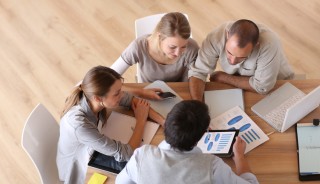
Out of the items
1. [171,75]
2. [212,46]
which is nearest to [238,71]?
[212,46]

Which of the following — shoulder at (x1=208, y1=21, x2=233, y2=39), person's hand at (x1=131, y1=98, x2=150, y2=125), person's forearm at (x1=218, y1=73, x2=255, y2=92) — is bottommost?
person's forearm at (x1=218, y1=73, x2=255, y2=92)

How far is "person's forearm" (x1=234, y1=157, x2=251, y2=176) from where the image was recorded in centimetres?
188

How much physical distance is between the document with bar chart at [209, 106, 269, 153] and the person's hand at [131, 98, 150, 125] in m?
0.34

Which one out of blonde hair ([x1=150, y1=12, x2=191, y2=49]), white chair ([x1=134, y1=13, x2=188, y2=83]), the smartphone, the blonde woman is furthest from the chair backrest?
the smartphone

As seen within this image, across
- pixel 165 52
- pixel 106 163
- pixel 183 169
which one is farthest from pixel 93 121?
pixel 183 169

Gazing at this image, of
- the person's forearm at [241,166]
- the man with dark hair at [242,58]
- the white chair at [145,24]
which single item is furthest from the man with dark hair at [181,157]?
the white chair at [145,24]

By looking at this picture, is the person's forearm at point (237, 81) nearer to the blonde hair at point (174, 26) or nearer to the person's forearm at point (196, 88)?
the person's forearm at point (196, 88)

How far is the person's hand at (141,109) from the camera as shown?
2.12 metres

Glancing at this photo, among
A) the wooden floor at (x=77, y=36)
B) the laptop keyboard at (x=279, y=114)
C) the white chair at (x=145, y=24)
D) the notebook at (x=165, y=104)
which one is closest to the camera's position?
the laptop keyboard at (x=279, y=114)

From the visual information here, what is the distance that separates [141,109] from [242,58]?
58cm

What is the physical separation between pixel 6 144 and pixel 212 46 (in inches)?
69.8

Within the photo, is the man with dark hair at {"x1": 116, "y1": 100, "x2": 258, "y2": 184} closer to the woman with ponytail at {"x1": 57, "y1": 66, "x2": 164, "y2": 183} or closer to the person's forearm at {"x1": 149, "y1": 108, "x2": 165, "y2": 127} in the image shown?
the woman with ponytail at {"x1": 57, "y1": 66, "x2": 164, "y2": 183}

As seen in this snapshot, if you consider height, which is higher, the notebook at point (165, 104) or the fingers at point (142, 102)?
the fingers at point (142, 102)

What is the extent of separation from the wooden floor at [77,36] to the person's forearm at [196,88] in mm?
1189
